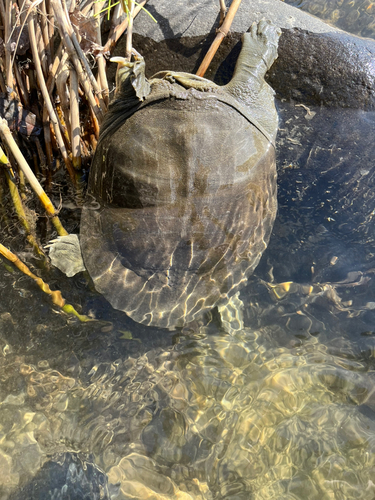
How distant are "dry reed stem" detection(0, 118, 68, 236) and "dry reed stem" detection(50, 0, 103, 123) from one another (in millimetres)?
670

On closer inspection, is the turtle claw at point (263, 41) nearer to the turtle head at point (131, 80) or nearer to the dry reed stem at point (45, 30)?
the turtle head at point (131, 80)

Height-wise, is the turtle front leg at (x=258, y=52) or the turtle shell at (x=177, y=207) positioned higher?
the turtle front leg at (x=258, y=52)

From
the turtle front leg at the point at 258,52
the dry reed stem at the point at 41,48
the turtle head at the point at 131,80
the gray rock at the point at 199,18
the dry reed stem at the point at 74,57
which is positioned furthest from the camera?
the gray rock at the point at 199,18

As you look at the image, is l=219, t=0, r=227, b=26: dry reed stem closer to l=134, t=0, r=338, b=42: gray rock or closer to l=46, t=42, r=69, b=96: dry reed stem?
l=134, t=0, r=338, b=42: gray rock

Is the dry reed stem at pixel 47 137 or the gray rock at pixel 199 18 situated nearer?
the dry reed stem at pixel 47 137

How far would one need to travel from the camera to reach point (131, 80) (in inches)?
95.0

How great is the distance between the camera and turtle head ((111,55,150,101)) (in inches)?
93.7

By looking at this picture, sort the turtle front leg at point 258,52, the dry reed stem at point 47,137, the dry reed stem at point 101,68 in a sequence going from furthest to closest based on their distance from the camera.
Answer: the turtle front leg at point 258,52 → the dry reed stem at point 47,137 → the dry reed stem at point 101,68

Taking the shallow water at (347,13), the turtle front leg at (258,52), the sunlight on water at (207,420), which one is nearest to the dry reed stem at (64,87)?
the turtle front leg at (258,52)

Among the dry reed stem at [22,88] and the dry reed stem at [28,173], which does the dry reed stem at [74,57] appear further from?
the dry reed stem at [28,173]

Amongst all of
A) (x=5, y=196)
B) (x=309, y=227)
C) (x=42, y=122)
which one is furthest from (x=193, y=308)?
(x=42, y=122)

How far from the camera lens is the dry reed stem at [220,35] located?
10.9 ft

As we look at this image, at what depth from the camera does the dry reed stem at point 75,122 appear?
287cm

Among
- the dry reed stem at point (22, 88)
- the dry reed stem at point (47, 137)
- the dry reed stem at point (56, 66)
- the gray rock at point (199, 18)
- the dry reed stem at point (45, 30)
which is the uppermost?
the gray rock at point (199, 18)
